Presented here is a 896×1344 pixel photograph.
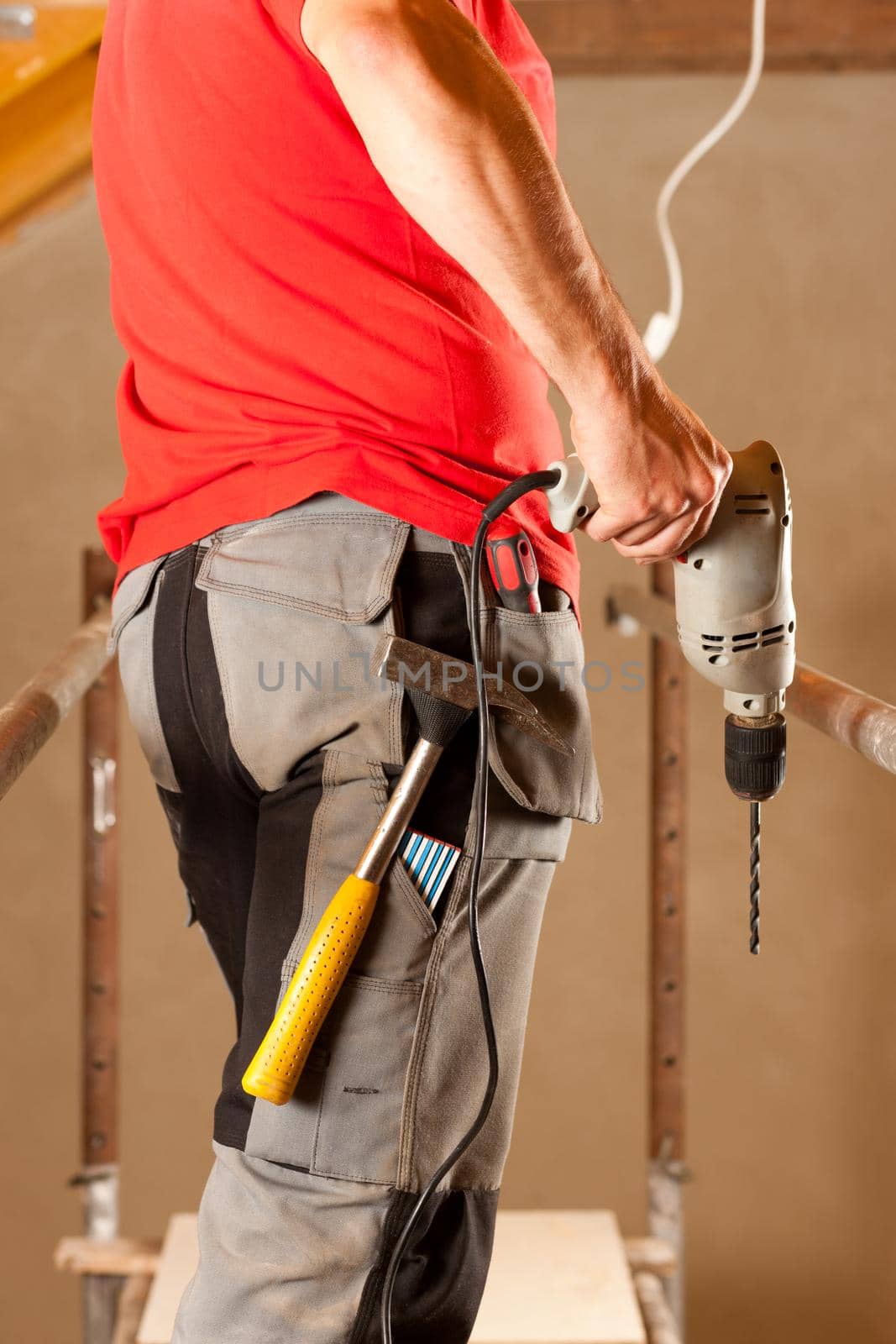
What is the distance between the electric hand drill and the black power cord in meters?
0.16

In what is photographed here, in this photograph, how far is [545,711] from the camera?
855mm

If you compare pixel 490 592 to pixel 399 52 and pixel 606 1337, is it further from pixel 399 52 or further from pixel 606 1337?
pixel 606 1337

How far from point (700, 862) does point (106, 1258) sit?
58.0 inches

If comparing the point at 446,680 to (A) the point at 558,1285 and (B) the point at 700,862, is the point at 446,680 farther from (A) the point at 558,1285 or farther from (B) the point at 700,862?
(B) the point at 700,862

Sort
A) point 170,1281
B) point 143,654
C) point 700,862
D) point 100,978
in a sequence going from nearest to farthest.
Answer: point 143,654 < point 170,1281 < point 100,978 < point 700,862

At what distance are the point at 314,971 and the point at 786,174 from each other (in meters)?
2.40

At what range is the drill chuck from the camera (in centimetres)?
101

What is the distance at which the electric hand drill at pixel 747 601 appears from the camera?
35.2 inches

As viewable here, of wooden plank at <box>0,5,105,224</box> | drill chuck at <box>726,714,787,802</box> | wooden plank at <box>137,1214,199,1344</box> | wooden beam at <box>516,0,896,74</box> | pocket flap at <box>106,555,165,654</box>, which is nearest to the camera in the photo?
pocket flap at <box>106,555,165,654</box>

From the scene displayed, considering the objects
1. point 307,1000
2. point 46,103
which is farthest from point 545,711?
point 46,103

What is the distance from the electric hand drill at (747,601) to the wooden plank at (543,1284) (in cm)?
105

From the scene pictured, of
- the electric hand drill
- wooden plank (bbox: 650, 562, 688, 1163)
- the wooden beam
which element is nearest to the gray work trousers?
the electric hand drill

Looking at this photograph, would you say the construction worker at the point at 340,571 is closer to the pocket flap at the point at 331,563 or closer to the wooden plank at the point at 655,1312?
the pocket flap at the point at 331,563

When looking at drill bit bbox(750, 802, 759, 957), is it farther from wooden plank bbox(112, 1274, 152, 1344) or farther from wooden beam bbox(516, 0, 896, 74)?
wooden beam bbox(516, 0, 896, 74)
